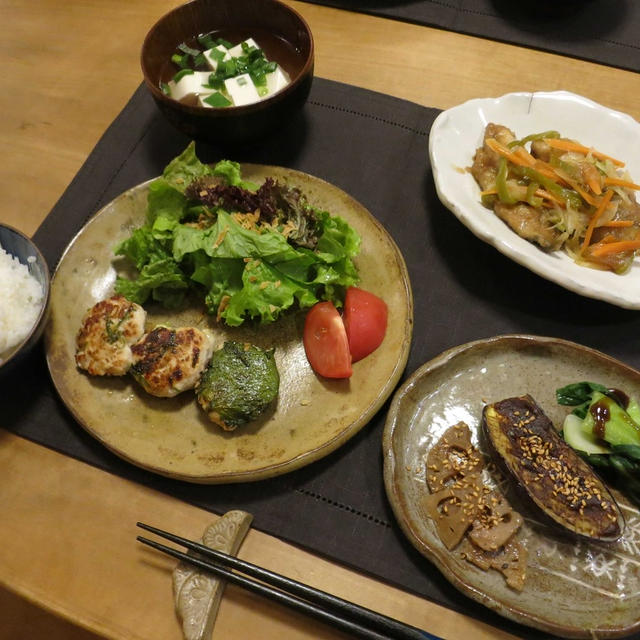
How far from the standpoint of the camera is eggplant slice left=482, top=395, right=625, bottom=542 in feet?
5.49

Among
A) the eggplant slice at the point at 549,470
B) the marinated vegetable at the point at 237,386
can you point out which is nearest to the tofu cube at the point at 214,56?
the marinated vegetable at the point at 237,386

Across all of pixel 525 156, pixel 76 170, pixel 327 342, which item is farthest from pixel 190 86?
pixel 525 156

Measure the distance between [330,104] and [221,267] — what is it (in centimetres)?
126

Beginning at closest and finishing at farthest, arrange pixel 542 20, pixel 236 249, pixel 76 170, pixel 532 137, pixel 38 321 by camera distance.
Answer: pixel 38 321
pixel 236 249
pixel 532 137
pixel 76 170
pixel 542 20

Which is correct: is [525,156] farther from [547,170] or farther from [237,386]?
[237,386]

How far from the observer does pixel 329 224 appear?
6.96ft

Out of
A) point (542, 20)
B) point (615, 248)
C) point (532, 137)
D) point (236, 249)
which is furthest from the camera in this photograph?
point (542, 20)

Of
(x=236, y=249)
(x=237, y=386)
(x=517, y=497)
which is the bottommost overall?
(x=517, y=497)

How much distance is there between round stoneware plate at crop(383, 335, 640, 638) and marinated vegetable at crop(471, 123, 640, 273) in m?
0.51

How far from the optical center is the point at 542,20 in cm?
303

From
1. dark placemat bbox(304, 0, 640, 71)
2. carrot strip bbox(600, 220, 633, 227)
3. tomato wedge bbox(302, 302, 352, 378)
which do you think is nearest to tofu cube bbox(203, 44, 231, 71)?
dark placemat bbox(304, 0, 640, 71)

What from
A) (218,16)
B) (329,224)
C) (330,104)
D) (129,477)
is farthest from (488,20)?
(129,477)

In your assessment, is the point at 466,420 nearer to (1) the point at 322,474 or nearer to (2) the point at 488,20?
(1) the point at 322,474

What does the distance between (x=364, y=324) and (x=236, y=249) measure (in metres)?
0.56
